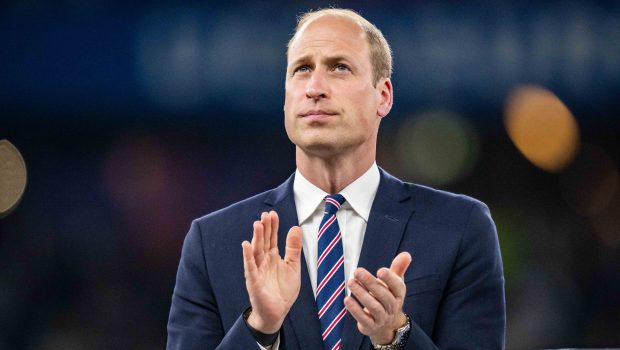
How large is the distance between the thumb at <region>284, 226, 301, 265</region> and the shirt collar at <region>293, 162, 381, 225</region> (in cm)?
27

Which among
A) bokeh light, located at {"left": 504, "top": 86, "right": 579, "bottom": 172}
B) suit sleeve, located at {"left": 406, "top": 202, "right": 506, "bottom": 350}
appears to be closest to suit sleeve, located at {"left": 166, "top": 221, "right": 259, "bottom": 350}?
suit sleeve, located at {"left": 406, "top": 202, "right": 506, "bottom": 350}

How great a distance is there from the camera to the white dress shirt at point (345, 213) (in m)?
1.70

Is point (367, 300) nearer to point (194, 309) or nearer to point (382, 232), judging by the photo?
point (382, 232)

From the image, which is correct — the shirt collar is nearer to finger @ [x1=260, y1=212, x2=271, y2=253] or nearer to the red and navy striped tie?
the red and navy striped tie

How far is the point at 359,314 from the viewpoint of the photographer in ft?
4.45

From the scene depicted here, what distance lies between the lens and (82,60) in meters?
3.77

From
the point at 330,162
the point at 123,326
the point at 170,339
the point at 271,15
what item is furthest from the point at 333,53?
the point at 123,326

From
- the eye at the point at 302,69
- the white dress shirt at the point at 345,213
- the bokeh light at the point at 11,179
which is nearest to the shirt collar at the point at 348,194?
the white dress shirt at the point at 345,213

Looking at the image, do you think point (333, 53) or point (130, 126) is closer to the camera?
point (333, 53)

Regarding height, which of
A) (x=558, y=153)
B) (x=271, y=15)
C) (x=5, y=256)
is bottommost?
(x=5, y=256)

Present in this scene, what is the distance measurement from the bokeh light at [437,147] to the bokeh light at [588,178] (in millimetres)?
516

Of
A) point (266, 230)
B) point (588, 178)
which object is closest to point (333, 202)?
point (266, 230)

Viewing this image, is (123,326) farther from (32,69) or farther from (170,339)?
(170,339)

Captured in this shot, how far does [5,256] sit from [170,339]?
7.85 ft
